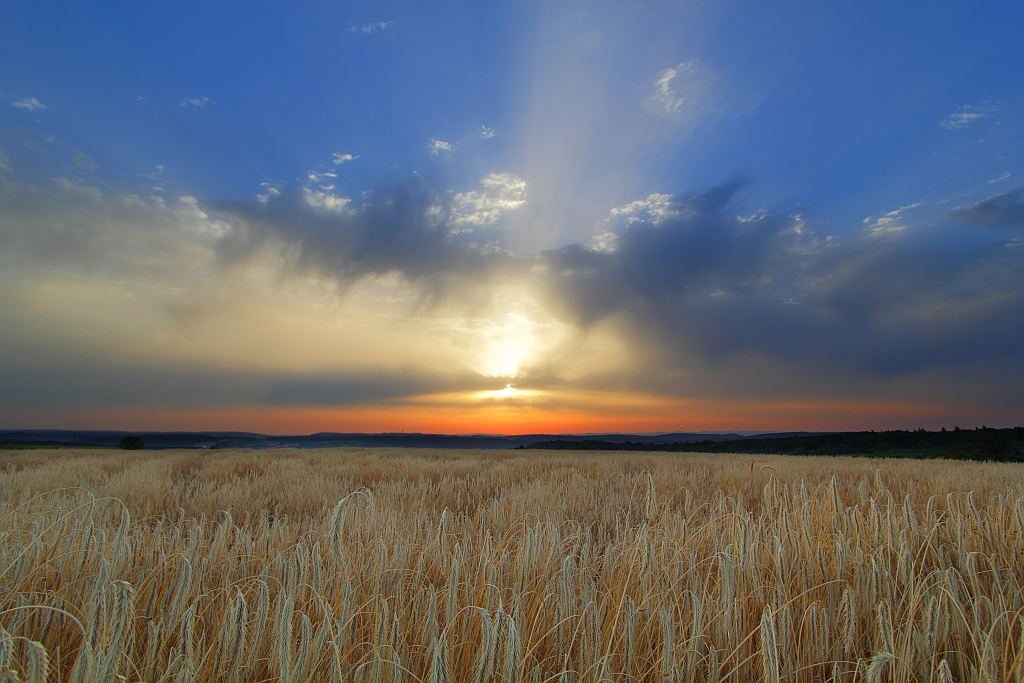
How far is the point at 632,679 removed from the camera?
1438 mm

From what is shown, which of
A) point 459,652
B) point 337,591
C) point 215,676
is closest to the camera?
point 215,676

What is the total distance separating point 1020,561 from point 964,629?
53.2 inches

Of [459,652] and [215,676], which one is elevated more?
[215,676]

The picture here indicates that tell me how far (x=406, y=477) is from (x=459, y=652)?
6.76m

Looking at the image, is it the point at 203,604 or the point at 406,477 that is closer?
the point at 203,604

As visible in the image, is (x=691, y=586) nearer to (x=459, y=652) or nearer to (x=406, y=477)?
(x=459, y=652)

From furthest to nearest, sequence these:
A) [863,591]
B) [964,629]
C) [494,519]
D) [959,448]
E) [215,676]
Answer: [959,448]
[494,519]
[863,591]
[964,629]
[215,676]

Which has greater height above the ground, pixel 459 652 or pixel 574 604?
pixel 574 604

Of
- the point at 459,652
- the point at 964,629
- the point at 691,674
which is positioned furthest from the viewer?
the point at 964,629

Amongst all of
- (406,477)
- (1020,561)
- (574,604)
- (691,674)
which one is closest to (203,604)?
(574,604)

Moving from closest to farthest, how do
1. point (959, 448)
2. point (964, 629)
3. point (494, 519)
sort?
point (964, 629) → point (494, 519) → point (959, 448)

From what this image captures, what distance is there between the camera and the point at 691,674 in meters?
1.52

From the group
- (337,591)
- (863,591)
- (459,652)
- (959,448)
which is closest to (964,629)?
(863,591)

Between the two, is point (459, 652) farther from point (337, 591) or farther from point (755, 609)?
point (755, 609)
